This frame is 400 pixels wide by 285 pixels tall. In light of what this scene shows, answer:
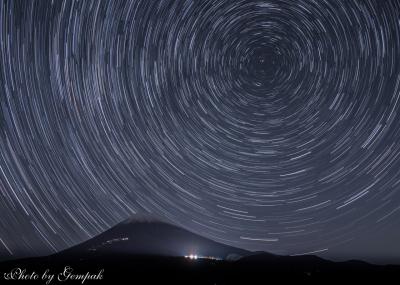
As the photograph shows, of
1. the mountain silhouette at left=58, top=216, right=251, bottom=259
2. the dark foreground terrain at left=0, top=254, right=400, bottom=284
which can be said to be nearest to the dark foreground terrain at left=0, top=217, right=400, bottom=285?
the dark foreground terrain at left=0, top=254, right=400, bottom=284

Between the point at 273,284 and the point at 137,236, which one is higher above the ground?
the point at 273,284

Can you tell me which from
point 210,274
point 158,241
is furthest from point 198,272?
point 158,241

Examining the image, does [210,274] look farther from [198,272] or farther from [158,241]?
[158,241]

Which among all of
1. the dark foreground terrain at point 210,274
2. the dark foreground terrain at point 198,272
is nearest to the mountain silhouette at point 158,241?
the dark foreground terrain at point 198,272

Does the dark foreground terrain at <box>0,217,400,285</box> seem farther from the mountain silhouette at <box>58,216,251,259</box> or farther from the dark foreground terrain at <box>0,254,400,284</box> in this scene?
the mountain silhouette at <box>58,216,251,259</box>

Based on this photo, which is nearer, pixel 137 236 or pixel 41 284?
pixel 41 284

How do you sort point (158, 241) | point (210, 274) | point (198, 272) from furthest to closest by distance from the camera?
point (158, 241)
point (198, 272)
point (210, 274)

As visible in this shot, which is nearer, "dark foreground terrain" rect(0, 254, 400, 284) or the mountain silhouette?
"dark foreground terrain" rect(0, 254, 400, 284)

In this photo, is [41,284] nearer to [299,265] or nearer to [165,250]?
[299,265]

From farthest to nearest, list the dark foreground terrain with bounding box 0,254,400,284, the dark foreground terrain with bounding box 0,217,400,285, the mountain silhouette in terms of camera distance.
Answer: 1. the mountain silhouette
2. the dark foreground terrain with bounding box 0,254,400,284
3. the dark foreground terrain with bounding box 0,217,400,285

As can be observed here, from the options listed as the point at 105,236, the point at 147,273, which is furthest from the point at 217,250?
the point at 147,273

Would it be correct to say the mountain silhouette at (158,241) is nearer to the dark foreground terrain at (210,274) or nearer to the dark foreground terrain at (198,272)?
the dark foreground terrain at (198,272)
